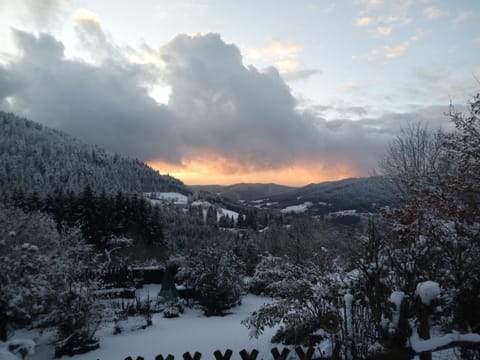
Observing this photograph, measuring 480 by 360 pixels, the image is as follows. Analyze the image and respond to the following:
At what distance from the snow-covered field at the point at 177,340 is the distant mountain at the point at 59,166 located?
71844mm

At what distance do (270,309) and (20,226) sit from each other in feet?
32.8

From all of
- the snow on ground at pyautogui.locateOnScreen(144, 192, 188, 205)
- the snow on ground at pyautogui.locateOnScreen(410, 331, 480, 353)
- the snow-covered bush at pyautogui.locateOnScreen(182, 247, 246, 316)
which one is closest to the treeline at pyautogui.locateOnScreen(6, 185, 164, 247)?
the snow-covered bush at pyautogui.locateOnScreen(182, 247, 246, 316)

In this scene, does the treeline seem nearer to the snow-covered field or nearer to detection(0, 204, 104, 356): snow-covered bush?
the snow-covered field

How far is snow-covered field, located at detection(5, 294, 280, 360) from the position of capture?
8969 mm

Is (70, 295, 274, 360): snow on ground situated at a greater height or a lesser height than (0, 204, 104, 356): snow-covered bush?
lesser

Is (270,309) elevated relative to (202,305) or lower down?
elevated

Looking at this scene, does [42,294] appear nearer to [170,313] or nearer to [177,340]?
[177,340]

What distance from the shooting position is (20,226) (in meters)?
12.1

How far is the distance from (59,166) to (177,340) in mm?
110514

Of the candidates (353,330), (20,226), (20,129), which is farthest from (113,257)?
(20,129)

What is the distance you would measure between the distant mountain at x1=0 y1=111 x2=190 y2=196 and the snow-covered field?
236 feet

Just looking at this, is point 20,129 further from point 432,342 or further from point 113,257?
point 432,342

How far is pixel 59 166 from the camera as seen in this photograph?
345 feet

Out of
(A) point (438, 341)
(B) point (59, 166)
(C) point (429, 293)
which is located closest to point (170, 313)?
(C) point (429, 293)
